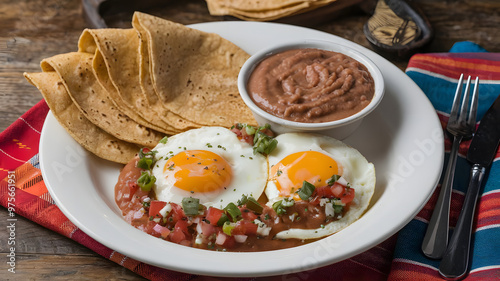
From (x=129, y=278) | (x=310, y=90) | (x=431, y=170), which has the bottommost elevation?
(x=129, y=278)

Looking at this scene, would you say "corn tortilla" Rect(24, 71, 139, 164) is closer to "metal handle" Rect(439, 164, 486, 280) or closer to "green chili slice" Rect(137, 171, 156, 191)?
"green chili slice" Rect(137, 171, 156, 191)

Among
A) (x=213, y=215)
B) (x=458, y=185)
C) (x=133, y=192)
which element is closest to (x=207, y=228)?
(x=213, y=215)

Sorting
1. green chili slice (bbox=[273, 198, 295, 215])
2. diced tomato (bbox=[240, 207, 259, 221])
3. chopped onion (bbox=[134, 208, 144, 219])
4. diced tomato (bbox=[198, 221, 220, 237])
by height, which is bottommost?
chopped onion (bbox=[134, 208, 144, 219])

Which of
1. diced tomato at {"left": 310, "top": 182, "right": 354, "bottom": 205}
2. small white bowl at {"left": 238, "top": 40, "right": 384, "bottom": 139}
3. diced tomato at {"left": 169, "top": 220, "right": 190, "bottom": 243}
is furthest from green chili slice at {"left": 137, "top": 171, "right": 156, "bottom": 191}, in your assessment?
diced tomato at {"left": 310, "top": 182, "right": 354, "bottom": 205}

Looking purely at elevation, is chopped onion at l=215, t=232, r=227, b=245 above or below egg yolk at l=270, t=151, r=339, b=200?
below

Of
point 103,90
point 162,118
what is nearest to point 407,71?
point 162,118

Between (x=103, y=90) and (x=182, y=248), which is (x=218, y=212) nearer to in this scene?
(x=182, y=248)
